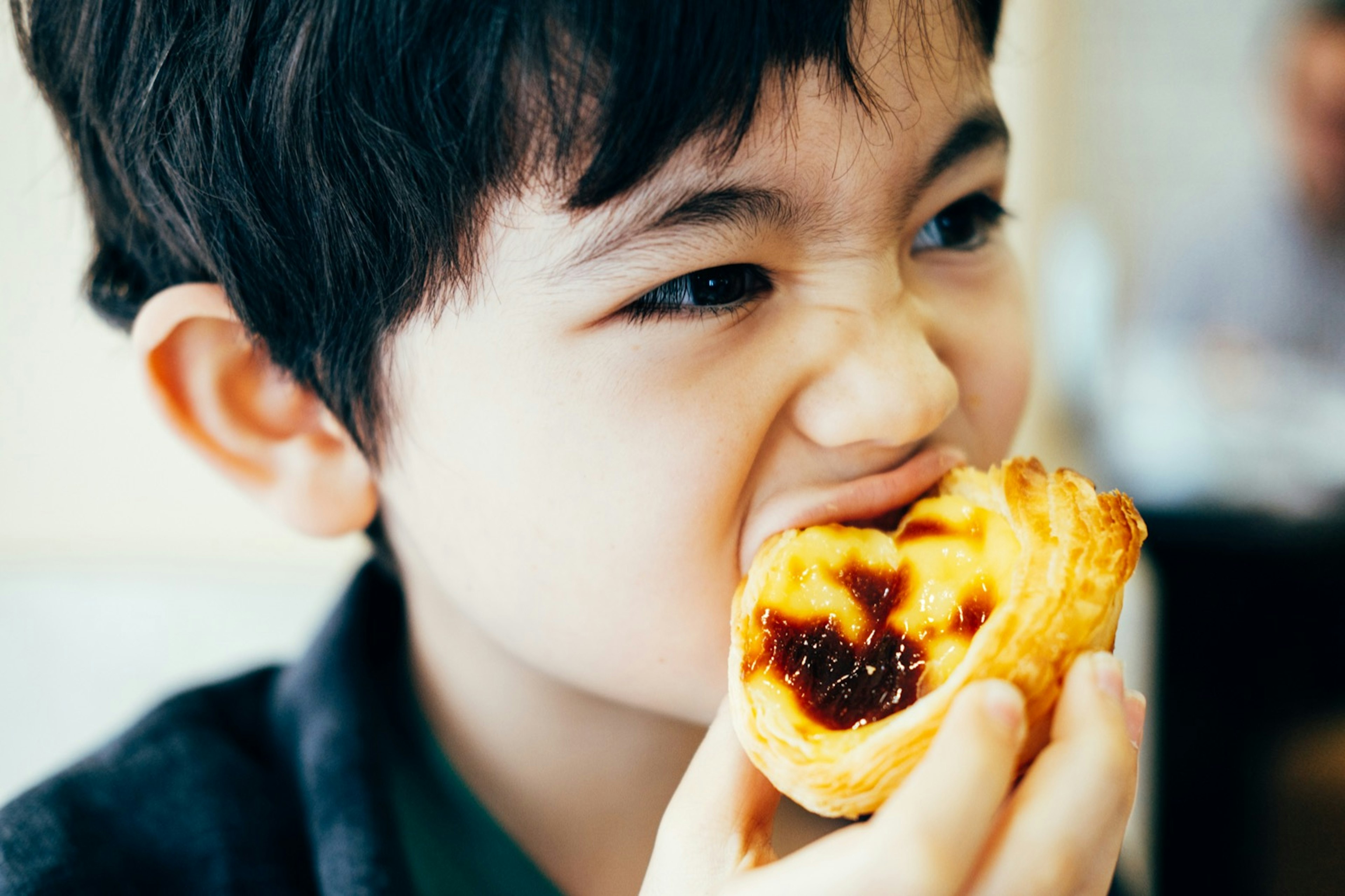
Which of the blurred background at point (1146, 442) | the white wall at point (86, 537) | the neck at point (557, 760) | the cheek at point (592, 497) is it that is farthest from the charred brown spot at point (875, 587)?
the white wall at point (86, 537)

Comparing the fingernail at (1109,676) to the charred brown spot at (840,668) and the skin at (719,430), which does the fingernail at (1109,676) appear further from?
the charred brown spot at (840,668)

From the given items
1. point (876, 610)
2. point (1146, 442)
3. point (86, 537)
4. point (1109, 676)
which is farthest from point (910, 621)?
point (1146, 442)

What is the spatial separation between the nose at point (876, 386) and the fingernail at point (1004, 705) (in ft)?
0.75

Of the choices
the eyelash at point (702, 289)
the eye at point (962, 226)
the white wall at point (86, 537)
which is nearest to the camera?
the eyelash at point (702, 289)

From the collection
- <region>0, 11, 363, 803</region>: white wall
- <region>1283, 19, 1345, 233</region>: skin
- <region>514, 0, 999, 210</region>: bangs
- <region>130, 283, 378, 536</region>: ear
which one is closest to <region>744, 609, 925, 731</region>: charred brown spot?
<region>514, 0, 999, 210</region>: bangs

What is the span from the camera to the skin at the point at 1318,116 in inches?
126

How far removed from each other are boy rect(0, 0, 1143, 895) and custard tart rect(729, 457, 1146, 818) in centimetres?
3

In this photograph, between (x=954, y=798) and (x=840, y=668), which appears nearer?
(x=954, y=798)

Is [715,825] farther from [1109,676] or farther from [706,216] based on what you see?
[706,216]

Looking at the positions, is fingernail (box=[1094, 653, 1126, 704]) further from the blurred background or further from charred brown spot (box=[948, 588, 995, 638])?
the blurred background

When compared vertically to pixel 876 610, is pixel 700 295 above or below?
above

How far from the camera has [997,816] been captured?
642mm

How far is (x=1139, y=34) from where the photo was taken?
352 cm

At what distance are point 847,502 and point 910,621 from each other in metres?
0.13
